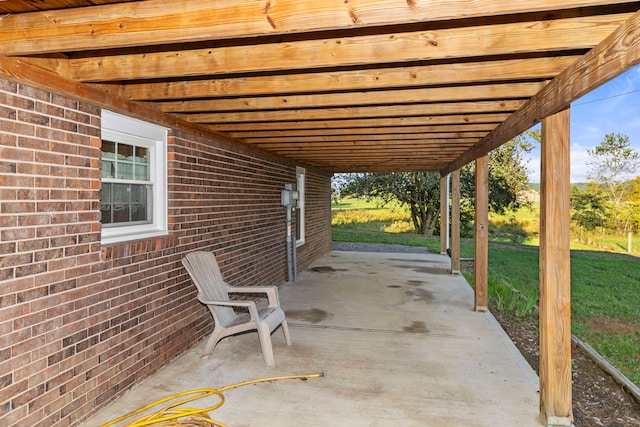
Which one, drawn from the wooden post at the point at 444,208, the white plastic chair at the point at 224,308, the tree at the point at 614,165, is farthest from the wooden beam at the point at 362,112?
the tree at the point at 614,165

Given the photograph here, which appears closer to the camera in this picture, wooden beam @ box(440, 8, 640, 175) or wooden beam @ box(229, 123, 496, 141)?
→ wooden beam @ box(440, 8, 640, 175)

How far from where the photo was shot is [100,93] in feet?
9.04

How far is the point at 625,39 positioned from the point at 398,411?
8.19 ft

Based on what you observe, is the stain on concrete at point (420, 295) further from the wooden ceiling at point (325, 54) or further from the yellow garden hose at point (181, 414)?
the yellow garden hose at point (181, 414)

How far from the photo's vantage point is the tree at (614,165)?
14039 mm

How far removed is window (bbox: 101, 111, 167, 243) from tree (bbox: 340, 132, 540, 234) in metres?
12.5

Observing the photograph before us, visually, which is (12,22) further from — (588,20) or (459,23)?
(588,20)

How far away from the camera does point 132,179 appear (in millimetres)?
3373

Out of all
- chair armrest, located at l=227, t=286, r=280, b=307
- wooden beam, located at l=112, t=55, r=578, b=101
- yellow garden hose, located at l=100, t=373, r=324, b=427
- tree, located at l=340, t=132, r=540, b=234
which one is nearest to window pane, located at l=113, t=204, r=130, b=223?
Answer: wooden beam, located at l=112, t=55, r=578, b=101

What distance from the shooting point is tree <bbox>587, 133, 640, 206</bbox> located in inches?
553

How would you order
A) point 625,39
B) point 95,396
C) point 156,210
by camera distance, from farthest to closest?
point 156,210 → point 95,396 → point 625,39

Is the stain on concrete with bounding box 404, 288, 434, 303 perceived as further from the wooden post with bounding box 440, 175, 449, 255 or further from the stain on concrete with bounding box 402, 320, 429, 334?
the wooden post with bounding box 440, 175, 449, 255

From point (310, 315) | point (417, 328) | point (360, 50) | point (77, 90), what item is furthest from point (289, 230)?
point (360, 50)

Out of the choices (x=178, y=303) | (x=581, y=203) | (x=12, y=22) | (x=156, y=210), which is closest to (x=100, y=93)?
(x=12, y=22)
